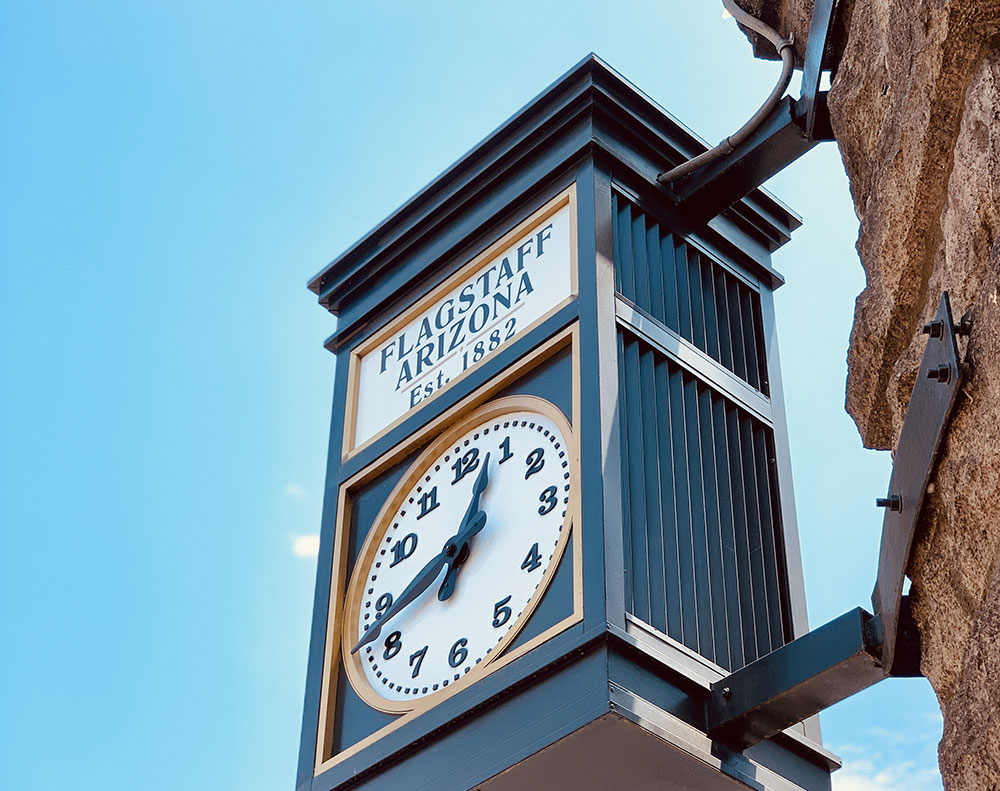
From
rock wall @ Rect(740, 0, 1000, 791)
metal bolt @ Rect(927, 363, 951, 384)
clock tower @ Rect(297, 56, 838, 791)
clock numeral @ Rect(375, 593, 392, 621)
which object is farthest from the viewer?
clock numeral @ Rect(375, 593, 392, 621)

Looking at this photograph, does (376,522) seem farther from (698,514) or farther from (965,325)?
(965,325)

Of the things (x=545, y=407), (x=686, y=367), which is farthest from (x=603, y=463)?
(x=686, y=367)

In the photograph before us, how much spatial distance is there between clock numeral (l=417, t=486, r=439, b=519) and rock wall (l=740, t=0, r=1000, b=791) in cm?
171

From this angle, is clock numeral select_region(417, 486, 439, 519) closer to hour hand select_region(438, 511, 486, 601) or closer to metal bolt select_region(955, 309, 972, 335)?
hour hand select_region(438, 511, 486, 601)

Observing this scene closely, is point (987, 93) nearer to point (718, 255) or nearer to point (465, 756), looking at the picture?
point (465, 756)

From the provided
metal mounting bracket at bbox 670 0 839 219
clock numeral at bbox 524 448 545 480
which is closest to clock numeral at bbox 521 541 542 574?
clock numeral at bbox 524 448 545 480

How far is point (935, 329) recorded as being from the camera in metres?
2.05

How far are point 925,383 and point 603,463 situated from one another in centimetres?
150

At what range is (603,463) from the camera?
140 inches

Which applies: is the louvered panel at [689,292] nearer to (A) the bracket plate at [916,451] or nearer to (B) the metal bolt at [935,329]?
(A) the bracket plate at [916,451]

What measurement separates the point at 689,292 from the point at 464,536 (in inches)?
38.6

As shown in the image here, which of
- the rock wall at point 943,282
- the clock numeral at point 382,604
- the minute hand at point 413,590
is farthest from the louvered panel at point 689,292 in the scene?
the rock wall at point 943,282

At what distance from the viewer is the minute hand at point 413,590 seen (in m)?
3.89

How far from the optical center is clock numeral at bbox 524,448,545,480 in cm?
379
